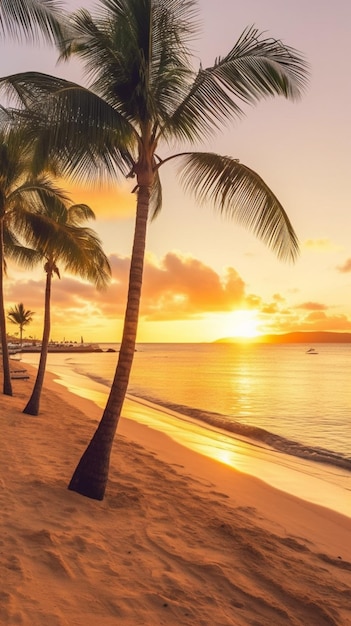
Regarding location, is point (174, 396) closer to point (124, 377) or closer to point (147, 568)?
point (124, 377)

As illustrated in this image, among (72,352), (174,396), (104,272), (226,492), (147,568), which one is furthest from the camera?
(72,352)

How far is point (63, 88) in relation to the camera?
5973mm

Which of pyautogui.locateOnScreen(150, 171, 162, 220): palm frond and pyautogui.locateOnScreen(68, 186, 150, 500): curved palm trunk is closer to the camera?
pyautogui.locateOnScreen(68, 186, 150, 500): curved palm trunk

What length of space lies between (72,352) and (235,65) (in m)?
117

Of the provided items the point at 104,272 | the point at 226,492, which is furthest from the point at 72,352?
the point at 226,492

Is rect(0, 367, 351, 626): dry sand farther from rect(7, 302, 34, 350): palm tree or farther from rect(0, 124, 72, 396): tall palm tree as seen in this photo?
rect(7, 302, 34, 350): palm tree

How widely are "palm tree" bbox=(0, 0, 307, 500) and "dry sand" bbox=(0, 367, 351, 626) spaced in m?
0.85

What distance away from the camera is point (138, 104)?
21.2ft

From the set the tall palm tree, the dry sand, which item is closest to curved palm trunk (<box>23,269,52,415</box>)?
the tall palm tree

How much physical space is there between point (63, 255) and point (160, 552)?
10.4 metres

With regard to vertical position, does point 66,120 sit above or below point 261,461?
above

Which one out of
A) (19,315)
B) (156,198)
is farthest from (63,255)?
(19,315)

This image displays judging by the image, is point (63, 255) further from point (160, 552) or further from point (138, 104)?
point (160, 552)

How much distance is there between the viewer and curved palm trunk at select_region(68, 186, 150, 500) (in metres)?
6.34
